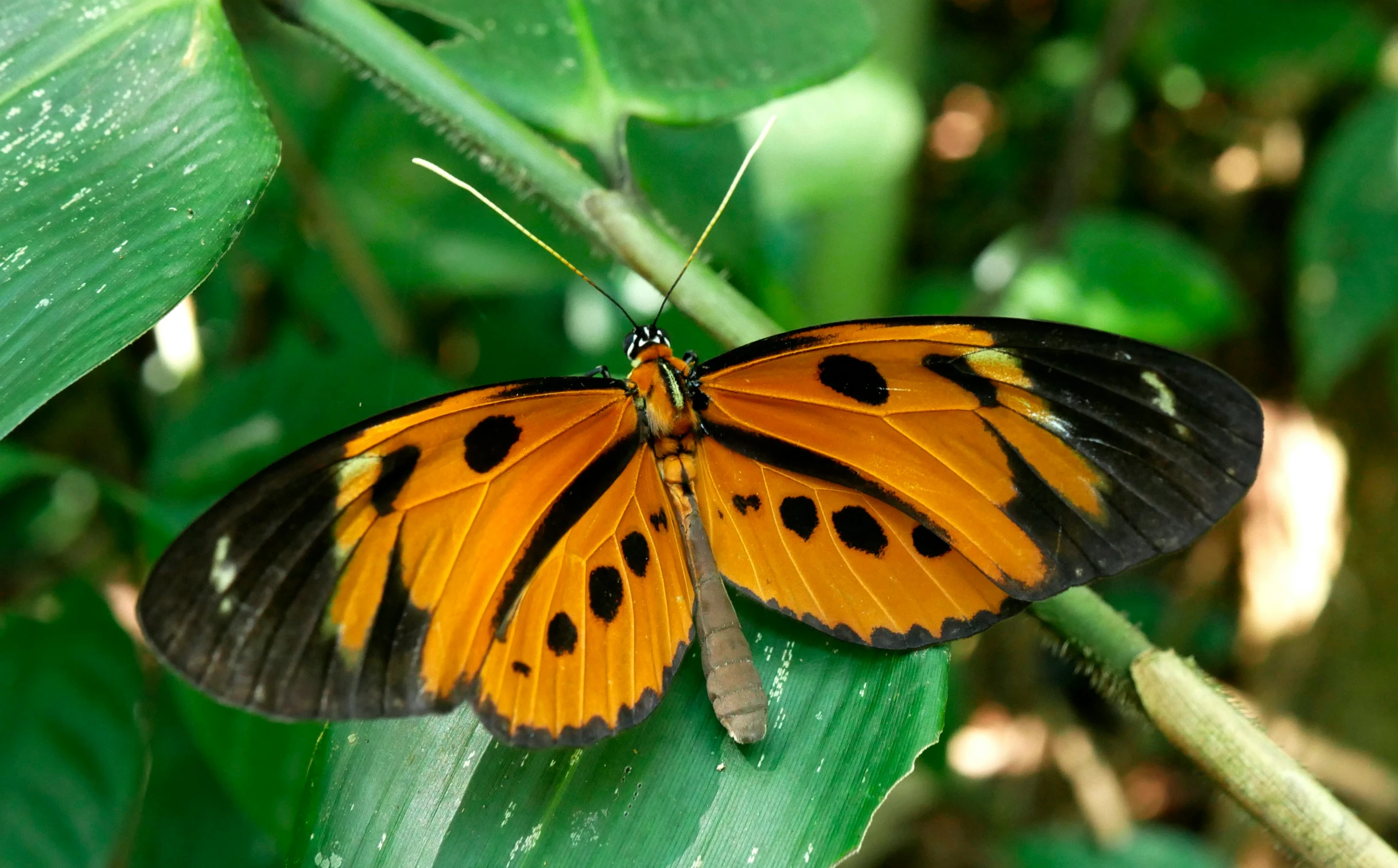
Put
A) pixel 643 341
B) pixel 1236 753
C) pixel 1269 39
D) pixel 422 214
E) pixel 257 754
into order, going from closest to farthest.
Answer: pixel 1236 753 → pixel 643 341 → pixel 257 754 → pixel 422 214 → pixel 1269 39

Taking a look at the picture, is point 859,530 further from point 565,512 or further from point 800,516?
point 565,512

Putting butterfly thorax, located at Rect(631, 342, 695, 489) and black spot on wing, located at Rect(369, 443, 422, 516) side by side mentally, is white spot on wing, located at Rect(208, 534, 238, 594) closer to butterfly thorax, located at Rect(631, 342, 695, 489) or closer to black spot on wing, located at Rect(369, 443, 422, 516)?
black spot on wing, located at Rect(369, 443, 422, 516)

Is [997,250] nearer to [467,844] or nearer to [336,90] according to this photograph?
[336,90]

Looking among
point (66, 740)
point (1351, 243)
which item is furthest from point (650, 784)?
point (1351, 243)

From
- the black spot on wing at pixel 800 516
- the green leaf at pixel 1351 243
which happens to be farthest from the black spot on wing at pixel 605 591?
the green leaf at pixel 1351 243

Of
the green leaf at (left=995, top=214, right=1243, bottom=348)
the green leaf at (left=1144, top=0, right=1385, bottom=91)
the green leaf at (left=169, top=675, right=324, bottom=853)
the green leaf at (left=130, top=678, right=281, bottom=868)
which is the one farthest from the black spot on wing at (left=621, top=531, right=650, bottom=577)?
the green leaf at (left=1144, top=0, right=1385, bottom=91)

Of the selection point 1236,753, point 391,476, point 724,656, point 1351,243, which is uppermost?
point 1351,243

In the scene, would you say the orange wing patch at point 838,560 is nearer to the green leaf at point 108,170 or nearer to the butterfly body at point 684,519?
the butterfly body at point 684,519
